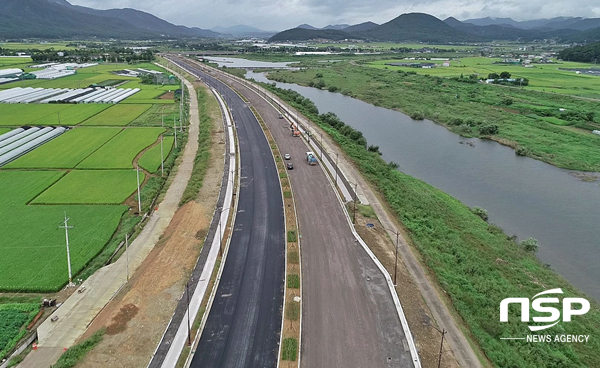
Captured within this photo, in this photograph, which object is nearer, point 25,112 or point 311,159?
point 311,159

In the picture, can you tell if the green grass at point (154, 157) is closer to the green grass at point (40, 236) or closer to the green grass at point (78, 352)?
the green grass at point (40, 236)

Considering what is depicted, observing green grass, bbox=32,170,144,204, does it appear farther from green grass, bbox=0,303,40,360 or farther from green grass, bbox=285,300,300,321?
green grass, bbox=285,300,300,321

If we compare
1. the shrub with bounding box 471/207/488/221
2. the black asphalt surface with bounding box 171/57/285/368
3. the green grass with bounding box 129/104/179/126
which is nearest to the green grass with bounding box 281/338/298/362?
the black asphalt surface with bounding box 171/57/285/368

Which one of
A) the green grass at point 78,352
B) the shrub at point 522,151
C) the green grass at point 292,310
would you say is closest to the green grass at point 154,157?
the green grass at point 78,352

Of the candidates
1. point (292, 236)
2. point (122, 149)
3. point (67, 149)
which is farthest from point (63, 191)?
point (292, 236)

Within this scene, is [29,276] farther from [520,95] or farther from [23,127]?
[520,95]

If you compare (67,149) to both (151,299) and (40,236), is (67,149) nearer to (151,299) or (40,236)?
(40,236)
